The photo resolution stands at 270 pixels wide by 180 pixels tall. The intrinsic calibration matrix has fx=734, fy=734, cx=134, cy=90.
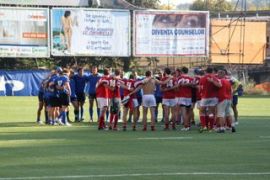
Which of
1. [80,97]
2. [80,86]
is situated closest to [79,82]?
[80,86]

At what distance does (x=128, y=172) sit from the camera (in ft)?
43.6

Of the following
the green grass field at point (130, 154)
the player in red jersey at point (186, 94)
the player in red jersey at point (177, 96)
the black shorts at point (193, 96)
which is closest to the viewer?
the green grass field at point (130, 154)

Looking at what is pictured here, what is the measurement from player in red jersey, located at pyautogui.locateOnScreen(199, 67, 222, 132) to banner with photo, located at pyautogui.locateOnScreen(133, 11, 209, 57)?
3207cm

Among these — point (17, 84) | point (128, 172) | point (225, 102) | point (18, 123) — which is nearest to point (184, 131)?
point (225, 102)

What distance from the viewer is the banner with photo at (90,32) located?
53.1 m

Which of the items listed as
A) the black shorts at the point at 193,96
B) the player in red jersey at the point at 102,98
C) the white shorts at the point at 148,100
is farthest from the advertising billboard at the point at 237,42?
the white shorts at the point at 148,100

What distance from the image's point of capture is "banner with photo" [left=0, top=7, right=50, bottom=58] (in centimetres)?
5244

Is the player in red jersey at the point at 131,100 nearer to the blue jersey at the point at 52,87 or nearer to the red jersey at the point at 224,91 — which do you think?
the blue jersey at the point at 52,87

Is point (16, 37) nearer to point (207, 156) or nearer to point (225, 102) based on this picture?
point (225, 102)

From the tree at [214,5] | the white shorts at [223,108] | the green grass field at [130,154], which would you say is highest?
the tree at [214,5]

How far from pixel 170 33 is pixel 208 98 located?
3360 cm

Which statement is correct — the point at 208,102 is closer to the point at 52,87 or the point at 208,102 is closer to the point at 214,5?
the point at 52,87

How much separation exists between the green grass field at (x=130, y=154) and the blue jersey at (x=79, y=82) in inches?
141

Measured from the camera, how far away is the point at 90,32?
5394 cm
